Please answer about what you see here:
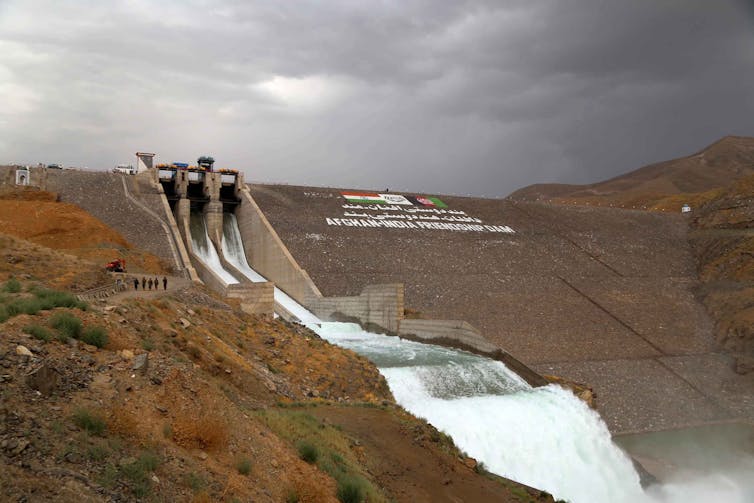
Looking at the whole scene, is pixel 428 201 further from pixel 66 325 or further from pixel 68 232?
pixel 66 325

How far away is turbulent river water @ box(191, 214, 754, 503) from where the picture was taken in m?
14.6

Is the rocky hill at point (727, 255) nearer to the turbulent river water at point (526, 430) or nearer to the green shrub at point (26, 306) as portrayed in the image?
the turbulent river water at point (526, 430)

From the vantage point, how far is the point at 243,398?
9.45 meters

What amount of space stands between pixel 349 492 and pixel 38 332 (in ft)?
12.3

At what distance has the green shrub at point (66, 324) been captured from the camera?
6654mm

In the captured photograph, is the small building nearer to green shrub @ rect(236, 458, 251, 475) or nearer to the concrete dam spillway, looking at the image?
the concrete dam spillway

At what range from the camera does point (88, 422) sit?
5164mm

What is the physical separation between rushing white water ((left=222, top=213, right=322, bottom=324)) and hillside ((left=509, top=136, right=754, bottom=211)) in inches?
2301

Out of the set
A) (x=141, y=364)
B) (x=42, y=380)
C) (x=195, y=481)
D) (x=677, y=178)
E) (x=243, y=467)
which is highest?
(x=677, y=178)

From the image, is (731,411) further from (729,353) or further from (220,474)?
(220,474)

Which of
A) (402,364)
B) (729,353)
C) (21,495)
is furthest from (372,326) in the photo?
(21,495)

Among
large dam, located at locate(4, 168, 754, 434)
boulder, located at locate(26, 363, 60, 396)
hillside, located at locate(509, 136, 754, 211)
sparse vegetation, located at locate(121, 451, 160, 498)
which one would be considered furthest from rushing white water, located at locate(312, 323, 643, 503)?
hillside, located at locate(509, 136, 754, 211)

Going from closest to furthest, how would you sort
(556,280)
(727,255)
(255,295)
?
(255,295)
(556,280)
(727,255)

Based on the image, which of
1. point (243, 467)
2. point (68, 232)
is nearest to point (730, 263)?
point (68, 232)
